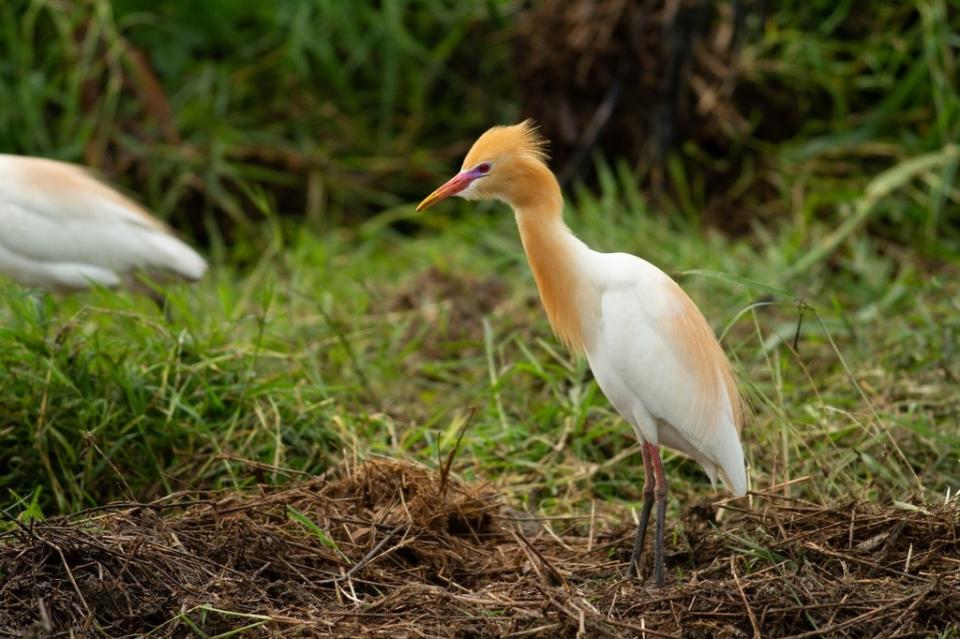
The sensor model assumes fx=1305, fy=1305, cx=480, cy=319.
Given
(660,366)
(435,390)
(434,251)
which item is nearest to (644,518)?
(660,366)

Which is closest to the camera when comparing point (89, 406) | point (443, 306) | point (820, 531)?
point (820, 531)

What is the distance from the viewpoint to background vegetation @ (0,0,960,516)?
3680 millimetres

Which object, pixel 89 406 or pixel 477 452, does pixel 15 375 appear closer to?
pixel 89 406

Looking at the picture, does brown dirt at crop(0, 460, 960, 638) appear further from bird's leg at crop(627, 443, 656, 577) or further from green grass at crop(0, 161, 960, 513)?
green grass at crop(0, 161, 960, 513)

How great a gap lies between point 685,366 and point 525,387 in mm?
1241

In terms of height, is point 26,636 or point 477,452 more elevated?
point 26,636

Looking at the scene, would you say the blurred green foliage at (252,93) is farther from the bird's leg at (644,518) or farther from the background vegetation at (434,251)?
the bird's leg at (644,518)

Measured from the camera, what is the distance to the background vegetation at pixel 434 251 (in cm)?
368

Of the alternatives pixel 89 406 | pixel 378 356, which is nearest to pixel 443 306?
pixel 378 356

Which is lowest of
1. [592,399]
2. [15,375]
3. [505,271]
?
[505,271]

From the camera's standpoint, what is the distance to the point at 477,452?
13.0 feet

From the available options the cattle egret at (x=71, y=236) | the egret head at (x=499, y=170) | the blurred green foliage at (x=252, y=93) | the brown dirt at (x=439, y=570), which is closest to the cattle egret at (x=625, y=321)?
the egret head at (x=499, y=170)

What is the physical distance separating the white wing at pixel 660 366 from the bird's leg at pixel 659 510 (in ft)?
0.25

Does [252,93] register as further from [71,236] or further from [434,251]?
[71,236]
